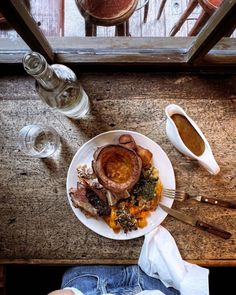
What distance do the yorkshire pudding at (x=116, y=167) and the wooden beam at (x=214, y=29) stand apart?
30 centimetres

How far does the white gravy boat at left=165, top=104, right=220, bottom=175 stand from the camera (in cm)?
106

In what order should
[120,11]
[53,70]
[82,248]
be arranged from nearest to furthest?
[53,70]
[82,248]
[120,11]

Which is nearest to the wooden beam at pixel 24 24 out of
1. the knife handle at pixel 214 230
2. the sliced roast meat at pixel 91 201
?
the sliced roast meat at pixel 91 201

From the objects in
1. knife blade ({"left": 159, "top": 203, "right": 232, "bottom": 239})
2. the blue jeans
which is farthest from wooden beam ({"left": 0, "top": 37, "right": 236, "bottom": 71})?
the blue jeans

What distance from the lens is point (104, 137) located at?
3.71 ft

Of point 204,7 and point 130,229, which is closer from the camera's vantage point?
point 130,229

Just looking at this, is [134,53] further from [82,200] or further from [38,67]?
[82,200]

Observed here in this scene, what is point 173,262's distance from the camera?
1.11m

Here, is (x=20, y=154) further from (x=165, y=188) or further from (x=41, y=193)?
(x=165, y=188)

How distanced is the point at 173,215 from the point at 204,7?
2.61 feet

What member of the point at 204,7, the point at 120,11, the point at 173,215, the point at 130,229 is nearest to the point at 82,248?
the point at 130,229

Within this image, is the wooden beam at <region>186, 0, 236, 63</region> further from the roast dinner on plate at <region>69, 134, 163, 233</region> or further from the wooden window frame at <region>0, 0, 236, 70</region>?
the roast dinner on plate at <region>69, 134, 163, 233</region>

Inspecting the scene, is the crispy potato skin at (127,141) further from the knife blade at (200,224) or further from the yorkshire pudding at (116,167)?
the knife blade at (200,224)

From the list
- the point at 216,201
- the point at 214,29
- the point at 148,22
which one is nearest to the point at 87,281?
the point at 216,201
